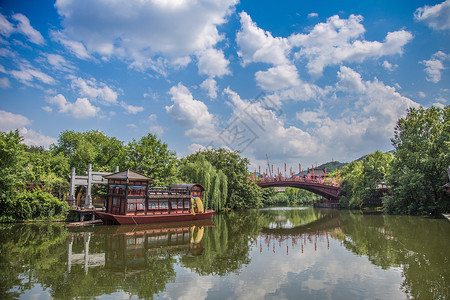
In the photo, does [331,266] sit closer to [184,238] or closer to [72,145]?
[184,238]

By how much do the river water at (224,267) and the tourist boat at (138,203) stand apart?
552 cm

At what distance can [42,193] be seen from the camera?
22.3m

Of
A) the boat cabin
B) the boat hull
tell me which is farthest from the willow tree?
the boat cabin

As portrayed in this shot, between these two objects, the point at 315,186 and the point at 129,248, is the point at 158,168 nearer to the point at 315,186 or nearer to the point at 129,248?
the point at 129,248

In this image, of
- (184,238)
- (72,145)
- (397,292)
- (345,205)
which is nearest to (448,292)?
(397,292)

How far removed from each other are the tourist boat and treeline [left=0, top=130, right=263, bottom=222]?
17.1 ft

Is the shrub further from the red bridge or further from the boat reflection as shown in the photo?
the red bridge

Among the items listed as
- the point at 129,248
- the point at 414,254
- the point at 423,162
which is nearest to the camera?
the point at 414,254

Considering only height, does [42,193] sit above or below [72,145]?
below

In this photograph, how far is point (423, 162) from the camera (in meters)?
25.5

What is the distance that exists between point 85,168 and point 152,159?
324 inches

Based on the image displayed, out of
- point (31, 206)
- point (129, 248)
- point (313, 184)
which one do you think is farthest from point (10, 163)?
point (313, 184)

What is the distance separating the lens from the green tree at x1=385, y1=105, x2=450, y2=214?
25.6 m

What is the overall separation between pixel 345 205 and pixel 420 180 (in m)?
19.9
